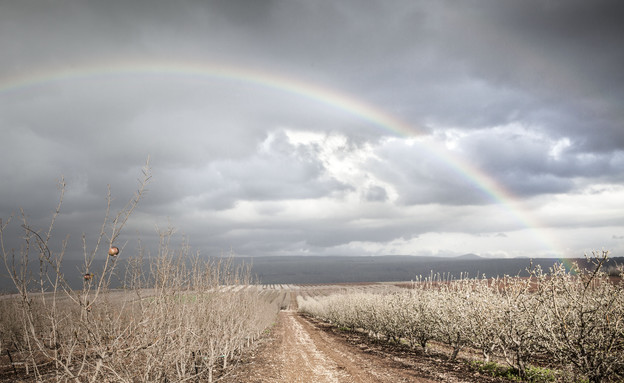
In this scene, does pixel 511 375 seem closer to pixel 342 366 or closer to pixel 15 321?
pixel 342 366

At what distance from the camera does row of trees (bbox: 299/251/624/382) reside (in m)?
8.93

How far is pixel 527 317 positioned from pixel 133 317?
15.6 meters

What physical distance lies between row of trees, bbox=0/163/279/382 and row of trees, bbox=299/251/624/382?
33.5 ft

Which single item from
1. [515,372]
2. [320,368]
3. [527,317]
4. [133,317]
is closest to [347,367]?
[320,368]

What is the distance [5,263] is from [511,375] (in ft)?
62.1

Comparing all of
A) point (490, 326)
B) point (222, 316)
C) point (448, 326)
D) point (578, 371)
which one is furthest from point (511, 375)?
point (222, 316)

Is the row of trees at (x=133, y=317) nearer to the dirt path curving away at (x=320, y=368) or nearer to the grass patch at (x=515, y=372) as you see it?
the dirt path curving away at (x=320, y=368)

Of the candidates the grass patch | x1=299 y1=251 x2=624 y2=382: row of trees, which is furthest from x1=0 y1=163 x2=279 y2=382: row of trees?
the grass patch

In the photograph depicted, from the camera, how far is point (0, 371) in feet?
77.7

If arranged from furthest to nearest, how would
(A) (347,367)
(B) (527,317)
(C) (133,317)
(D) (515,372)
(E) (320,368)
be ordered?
1. (A) (347,367)
2. (E) (320,368)
3. (D) (515,372)
4. (B) (527,317)
5. (C) (133,317)

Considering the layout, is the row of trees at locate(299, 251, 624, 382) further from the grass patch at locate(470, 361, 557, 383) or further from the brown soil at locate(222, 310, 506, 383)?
the brown soil at locate(222, 310, 506, 383)

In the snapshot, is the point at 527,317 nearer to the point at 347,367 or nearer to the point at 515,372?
the point at 515,372

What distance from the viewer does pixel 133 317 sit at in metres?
6.21

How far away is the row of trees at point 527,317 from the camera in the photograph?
29.3ft
